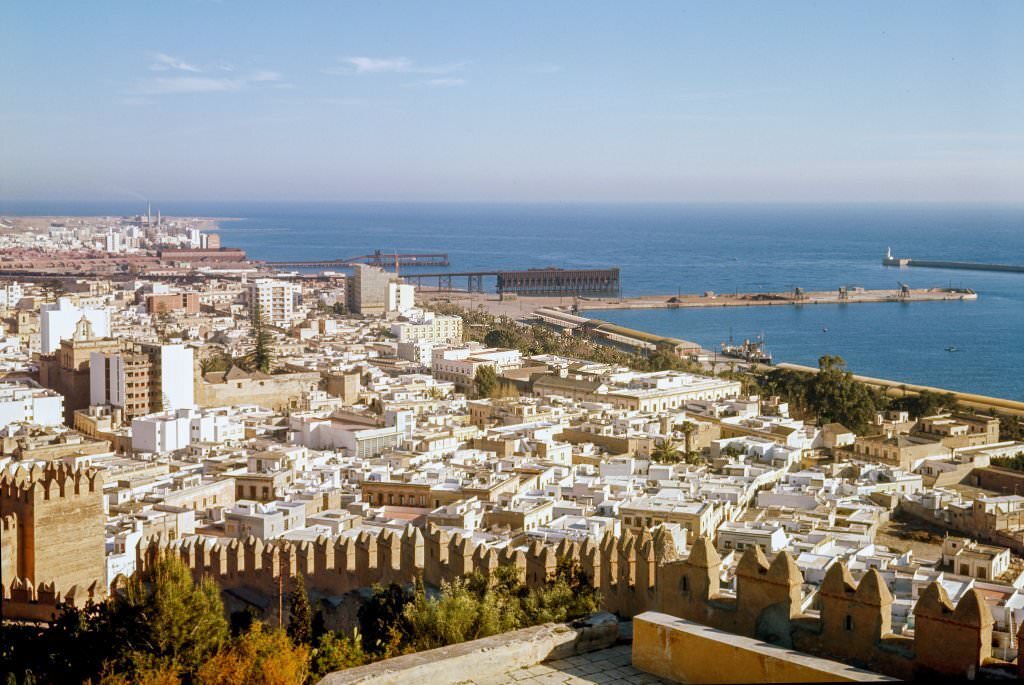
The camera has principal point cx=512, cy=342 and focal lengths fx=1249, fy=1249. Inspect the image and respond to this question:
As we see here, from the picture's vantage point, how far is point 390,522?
1110 cm

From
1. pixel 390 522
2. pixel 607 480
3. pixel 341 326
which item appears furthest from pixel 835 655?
pixel 341 326

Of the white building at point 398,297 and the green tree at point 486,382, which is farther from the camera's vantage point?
the white building at point 398,297

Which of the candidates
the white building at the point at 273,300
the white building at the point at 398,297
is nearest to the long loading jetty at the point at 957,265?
the white building at the point at 398,297

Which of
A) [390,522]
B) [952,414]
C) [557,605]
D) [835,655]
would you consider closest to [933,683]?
[835,655]

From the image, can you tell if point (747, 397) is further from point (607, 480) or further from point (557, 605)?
point (557, 605)

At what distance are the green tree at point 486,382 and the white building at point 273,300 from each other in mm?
13907

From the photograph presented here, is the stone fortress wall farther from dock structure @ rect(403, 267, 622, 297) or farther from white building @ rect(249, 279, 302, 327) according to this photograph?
dock structure @ rect(403, 267, 622, 297)

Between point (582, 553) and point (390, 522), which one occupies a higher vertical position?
point (582, 553)

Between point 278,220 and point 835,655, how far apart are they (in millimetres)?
138918

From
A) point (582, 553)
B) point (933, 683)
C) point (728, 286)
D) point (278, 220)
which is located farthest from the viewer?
point (278, 220)

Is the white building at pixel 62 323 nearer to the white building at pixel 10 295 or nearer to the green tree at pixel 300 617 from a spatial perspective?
the white building at pixel 10 295

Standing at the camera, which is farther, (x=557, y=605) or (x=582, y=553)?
(x=582, y=553)

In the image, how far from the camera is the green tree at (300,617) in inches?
267

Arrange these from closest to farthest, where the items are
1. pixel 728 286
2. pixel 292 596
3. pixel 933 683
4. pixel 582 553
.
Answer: pixel 933 683 < pixel 582 553 < pixel 292 596 < pixel 728 286
